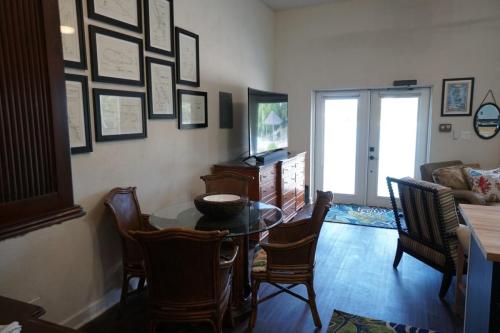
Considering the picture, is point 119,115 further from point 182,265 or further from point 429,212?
point 429,212

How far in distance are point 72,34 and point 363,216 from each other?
446 centimetres

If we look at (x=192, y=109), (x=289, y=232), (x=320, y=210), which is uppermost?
(x=192, y=109)

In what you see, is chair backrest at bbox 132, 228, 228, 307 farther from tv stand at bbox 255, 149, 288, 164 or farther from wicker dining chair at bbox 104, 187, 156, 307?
tv stand at bbox 255, 149, 288, 164

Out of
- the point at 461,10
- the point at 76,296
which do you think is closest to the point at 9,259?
the point at 76,296

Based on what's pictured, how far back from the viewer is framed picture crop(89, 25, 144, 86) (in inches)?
95.6

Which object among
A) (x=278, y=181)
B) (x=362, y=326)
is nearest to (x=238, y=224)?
(x=362, y=326)

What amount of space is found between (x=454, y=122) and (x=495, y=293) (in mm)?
4204

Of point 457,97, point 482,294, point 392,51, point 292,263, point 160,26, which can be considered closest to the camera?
point 482,294

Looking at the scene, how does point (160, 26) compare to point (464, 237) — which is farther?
point (160, 26)

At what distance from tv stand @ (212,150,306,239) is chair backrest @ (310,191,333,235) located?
4.27ft

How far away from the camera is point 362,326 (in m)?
2.46

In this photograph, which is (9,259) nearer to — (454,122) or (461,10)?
(454,122)

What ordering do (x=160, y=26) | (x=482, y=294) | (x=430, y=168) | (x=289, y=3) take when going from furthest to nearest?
1. (x=289, y=3)
2. (x=430, y=168)
3. (x=160, y=26)
4. (x=482, y=294)

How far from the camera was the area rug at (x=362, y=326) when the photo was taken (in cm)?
240
